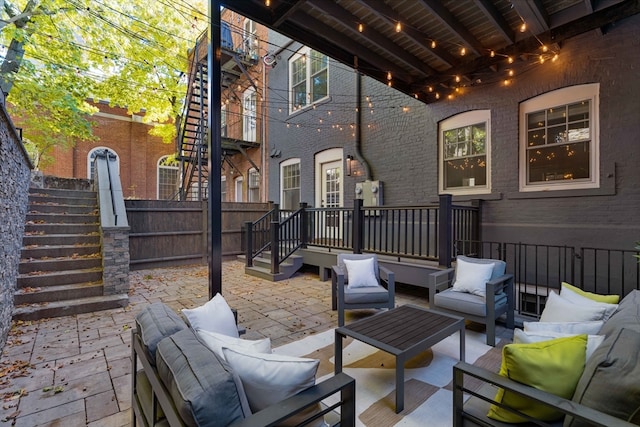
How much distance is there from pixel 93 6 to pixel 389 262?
367 inches

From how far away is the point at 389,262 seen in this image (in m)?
4.99

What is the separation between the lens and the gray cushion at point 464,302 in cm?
322

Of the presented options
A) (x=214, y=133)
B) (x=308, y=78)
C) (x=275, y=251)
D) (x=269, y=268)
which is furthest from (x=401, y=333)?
(x=308, y=78)

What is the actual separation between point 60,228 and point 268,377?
228 inches

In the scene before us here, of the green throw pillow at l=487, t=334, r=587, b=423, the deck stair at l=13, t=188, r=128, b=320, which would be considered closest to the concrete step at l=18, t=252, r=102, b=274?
the deck stair at l=13, t=188, r=128, b=320

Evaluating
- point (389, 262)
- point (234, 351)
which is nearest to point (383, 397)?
point (234, 351)

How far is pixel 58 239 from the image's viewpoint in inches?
195

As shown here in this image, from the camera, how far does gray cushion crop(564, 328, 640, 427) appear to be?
1144 millimetres

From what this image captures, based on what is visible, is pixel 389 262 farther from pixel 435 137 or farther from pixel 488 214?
pixel 435 137

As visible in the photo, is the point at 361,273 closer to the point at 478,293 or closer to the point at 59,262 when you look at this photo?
the point at 478,293

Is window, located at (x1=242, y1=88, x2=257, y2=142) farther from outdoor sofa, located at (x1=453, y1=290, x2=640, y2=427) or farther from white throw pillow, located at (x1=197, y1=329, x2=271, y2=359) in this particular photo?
outdoor sofa, located at (x1=453, y1=290, x2=640, y2=427)

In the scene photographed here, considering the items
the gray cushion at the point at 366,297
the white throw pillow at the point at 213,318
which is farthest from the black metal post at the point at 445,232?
the white throw pillow at the point at 213,318

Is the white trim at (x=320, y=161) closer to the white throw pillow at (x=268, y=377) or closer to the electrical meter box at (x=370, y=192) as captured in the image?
the electrical meter box at (x=370, y=192)

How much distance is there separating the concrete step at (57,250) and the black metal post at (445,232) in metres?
5.62
